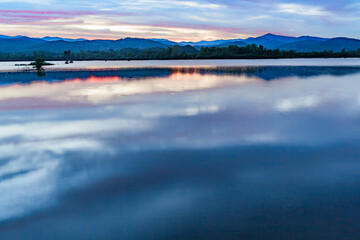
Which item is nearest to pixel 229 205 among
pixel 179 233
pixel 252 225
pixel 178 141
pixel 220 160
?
pixel 252 225

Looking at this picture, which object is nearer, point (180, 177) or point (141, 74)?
point (180, 177)

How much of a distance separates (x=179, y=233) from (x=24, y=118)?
1580 centimetres

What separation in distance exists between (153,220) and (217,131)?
8542mm

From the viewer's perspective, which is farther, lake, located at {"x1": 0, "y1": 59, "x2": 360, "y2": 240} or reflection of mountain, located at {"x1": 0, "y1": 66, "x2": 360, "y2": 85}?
reflection of mountain, located at {"x1": 0, "y1": 66, "x2": 360, "y2": 85}

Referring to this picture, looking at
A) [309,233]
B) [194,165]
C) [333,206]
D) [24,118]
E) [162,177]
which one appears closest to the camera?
[309,233]

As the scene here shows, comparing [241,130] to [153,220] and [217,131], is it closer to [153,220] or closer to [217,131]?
[217,131]

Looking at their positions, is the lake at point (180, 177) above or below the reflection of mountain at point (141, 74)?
below

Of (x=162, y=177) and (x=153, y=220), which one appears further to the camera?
(x=162, y=177)

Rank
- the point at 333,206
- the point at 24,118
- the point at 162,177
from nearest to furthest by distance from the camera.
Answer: the point at 333,206 → the point at 162,177 → the point at 24,118

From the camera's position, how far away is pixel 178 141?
1370cm

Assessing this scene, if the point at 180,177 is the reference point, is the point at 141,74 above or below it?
above

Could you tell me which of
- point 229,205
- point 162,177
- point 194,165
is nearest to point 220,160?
point 194,165

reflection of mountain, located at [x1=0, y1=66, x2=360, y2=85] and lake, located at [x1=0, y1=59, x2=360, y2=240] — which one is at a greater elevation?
reflection of mountain, located at [x1=0, y1=66, x2=360, y2=85]

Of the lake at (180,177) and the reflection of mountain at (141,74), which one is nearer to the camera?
the lake at (180,177)
